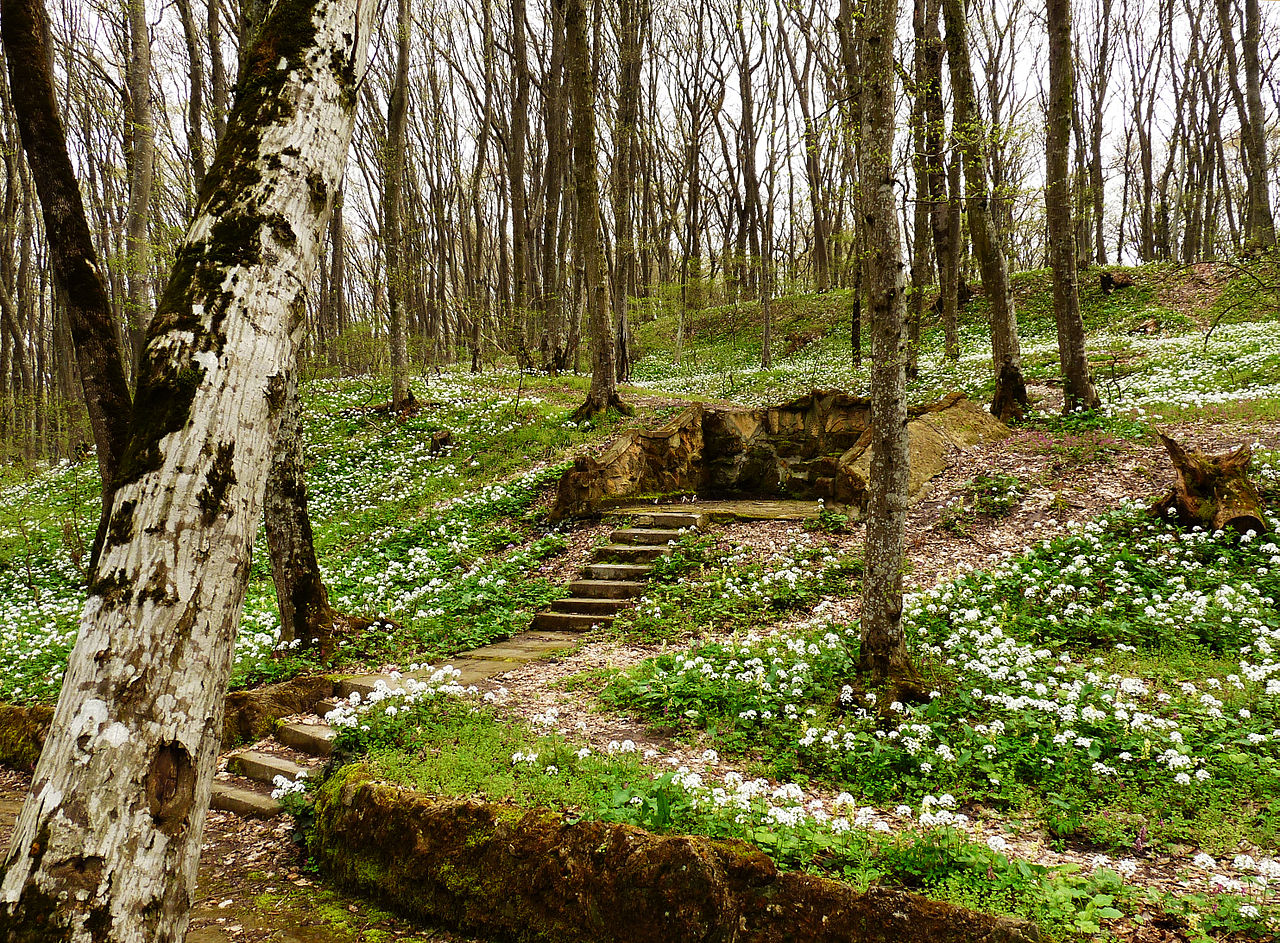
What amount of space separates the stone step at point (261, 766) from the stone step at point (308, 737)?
215mm

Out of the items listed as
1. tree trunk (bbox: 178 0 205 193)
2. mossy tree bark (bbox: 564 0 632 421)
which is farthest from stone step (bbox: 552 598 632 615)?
tree trunk (bbox: 178 0 205 193)

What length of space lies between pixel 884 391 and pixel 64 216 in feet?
24.7

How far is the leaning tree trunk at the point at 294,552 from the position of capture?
777cm

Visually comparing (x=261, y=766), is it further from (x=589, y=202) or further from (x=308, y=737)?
(x=589, y=202)

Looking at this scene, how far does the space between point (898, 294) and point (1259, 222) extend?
20.7m

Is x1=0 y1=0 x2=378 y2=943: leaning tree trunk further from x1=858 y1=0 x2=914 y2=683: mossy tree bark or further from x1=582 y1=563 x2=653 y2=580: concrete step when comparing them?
x1=582 y1=563 x2=653 y2=580: concrete step

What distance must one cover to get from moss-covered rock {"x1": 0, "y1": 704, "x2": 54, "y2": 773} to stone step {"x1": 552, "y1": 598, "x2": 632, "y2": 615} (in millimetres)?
5505

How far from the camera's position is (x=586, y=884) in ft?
11.7

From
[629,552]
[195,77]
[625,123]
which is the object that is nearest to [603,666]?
[629,552]

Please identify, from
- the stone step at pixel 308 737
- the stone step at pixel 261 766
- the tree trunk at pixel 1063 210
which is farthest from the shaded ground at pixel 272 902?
the tree trunk at pixel 1063 210

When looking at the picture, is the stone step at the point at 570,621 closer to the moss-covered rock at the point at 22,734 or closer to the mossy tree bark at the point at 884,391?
the mossy tree bark at the point at 884,391

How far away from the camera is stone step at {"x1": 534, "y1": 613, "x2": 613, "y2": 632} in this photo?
8.72 m

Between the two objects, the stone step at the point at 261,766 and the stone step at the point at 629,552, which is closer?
the stone step at the point at 261,766

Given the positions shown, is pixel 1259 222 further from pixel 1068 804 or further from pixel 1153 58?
pixel 1068 804
